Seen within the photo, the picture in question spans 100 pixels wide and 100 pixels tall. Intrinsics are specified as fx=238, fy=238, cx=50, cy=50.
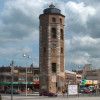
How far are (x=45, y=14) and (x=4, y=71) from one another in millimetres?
39679

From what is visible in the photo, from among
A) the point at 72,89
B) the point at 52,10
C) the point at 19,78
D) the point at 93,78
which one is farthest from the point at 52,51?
the point at 93,78

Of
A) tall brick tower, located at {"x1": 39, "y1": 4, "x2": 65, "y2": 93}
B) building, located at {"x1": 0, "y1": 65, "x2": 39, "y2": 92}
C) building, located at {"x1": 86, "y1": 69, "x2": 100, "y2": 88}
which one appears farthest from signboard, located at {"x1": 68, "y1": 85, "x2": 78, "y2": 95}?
building, located at {"x1": 86, "y1": 69, "x2": 100, "y2": 88}

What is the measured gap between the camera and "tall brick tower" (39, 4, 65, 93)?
60.4 m

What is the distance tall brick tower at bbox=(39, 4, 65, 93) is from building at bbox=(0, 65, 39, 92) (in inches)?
1267

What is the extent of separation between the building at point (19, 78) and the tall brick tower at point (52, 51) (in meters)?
32.2

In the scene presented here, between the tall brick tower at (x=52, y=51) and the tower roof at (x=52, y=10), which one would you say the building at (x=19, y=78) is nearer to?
the tall brick tower at (x=52, y=51)

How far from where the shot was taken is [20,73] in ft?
304

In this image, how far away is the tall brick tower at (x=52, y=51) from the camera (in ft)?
198

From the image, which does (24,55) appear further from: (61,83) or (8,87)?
(8,87)

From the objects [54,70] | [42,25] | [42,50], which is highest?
[42,25]

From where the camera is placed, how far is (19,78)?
92188 millimetres

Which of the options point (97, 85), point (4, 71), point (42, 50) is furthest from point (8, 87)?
point (97, 85)

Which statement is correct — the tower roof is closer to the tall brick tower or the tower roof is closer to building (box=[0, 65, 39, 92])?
the tall brick tower

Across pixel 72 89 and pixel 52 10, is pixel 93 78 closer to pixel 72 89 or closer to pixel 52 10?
pixel 52 10
